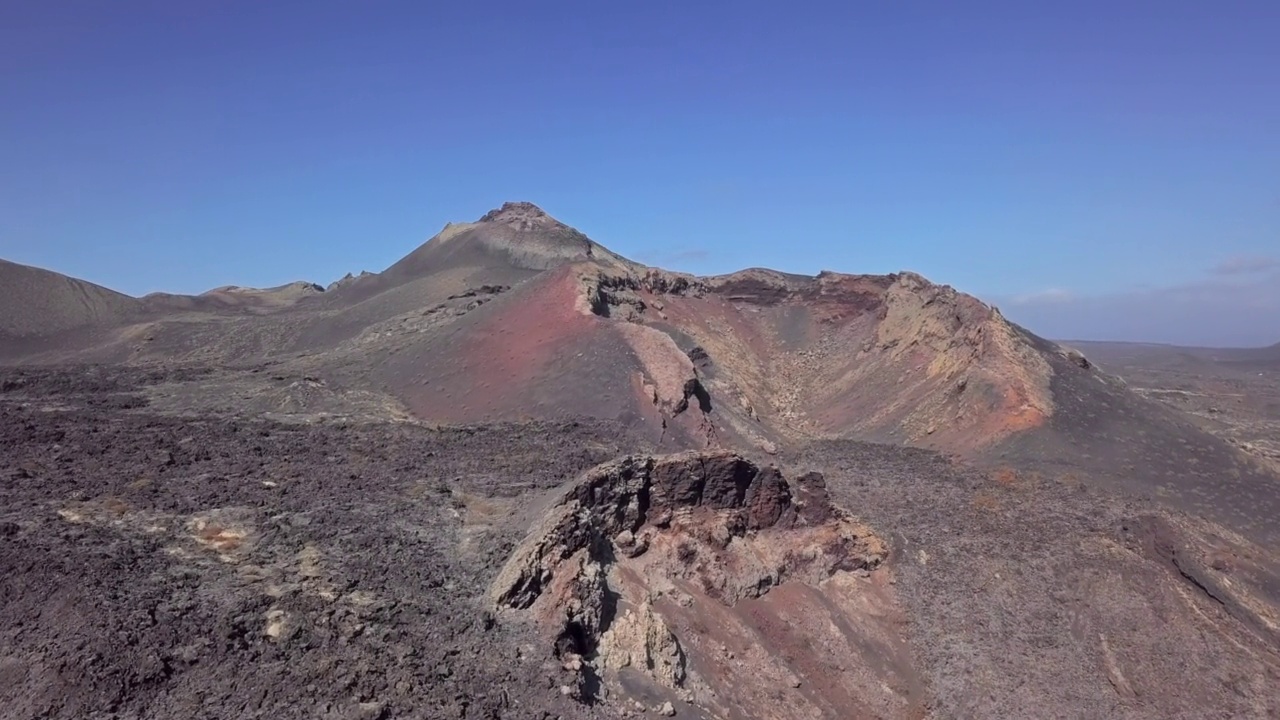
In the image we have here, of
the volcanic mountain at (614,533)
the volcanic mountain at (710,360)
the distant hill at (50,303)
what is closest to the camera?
the volcanic mountain at (614,533)

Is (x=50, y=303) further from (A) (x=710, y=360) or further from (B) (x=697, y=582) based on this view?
(B) (x=697, y=582)

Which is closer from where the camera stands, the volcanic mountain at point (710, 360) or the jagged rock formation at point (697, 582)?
the jagged rock formation at point (697, 582)

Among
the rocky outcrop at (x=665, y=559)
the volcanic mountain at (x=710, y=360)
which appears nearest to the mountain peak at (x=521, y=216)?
the volcanic mountain at (x=710, y=360)

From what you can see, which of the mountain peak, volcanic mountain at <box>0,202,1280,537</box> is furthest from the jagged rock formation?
the mountain peak

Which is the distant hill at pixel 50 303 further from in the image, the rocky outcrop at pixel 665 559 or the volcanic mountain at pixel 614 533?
the rocky outcrop at pixel 665 559

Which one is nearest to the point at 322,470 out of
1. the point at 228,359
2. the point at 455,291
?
the point at 228,359

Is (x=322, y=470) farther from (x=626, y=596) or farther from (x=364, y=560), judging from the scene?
(x=626, y=596)

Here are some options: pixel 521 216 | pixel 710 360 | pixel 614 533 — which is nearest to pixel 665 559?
pixel 614 533
